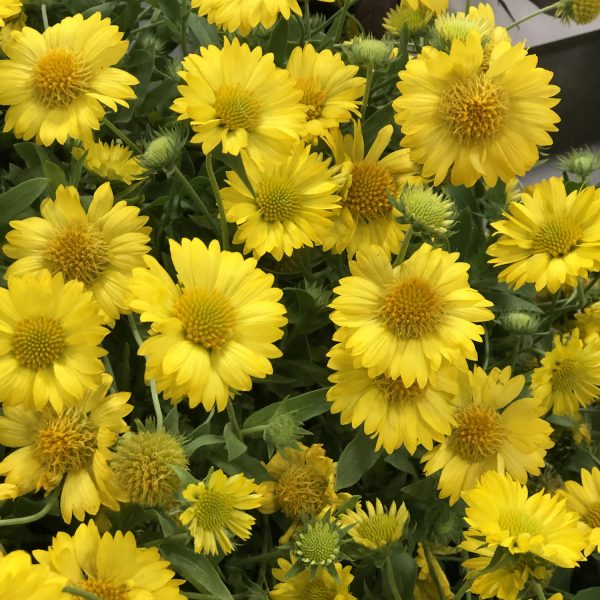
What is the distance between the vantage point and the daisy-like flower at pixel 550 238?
72 centimetres

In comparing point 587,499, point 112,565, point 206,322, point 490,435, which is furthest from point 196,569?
point 587,499

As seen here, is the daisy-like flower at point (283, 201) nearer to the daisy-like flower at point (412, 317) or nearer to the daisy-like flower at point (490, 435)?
the daisy-like flower at point (412, 317)

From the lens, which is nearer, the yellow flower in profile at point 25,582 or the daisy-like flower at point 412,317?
the yellow flower in profile at point 25,582

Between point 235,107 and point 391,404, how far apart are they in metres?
0.29

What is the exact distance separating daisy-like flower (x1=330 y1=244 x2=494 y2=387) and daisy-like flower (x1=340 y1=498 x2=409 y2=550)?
128 mm

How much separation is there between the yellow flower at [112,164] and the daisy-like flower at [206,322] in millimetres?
220

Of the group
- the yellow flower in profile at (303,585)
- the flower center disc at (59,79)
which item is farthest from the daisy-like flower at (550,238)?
the flower center disc at (59,79)

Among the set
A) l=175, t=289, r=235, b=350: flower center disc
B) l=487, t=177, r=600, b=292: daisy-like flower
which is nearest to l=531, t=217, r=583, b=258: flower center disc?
l=487, t=177, r=600, b=292: daisy-like flower

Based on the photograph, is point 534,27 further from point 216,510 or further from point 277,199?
point 216,510

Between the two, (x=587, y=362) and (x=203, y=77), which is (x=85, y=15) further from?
(x=587, y=362)

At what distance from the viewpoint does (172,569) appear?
1.97 ft

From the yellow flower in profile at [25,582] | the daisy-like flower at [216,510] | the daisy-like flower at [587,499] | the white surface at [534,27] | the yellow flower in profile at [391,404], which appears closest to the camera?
the yellow flower in profile at [25,582]

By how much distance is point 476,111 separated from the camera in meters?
0.68

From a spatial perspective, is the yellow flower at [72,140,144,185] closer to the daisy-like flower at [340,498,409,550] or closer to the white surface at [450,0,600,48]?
the daisy-like flower at [340,498,409,550]
